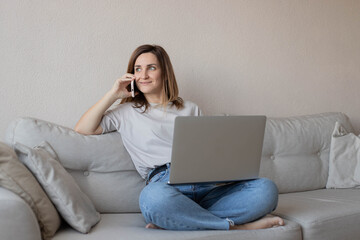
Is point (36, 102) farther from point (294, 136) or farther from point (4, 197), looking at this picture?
point (294, 136)

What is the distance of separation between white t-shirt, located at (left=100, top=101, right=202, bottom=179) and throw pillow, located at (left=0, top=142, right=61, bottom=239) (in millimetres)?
583

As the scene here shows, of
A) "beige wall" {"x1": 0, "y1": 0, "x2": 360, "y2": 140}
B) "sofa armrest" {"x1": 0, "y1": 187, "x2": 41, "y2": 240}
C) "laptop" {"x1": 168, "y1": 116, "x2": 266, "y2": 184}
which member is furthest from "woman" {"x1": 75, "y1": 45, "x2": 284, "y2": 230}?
"sofa armrest" {"x1": 0, "y1": 187, "x2": 41, "y2": 240}

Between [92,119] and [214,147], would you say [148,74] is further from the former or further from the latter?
[214,147]

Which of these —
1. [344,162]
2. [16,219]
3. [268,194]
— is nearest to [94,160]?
[16,219]

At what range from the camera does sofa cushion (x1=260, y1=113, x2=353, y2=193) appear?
8.21 ft

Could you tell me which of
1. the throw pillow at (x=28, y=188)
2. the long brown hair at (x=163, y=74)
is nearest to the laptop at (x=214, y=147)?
the throw pillow at (x=28, y=188)

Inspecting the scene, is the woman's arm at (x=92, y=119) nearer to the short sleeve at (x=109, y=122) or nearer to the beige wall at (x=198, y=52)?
the short sleeve at (x=109, y=122)

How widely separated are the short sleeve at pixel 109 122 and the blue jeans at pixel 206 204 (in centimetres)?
35

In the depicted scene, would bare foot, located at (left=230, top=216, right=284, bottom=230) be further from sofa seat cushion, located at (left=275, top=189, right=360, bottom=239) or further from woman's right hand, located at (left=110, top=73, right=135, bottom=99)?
woman's right hand, located at (left=110, top=73, right=135, bottom=99)

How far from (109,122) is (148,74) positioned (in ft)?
1.02

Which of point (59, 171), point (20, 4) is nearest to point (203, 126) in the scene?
point (59, 171)

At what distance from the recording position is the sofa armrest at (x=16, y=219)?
133cm

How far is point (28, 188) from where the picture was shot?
1496 millimetres

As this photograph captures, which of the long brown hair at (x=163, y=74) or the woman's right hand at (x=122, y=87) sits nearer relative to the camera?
the woman's right hand at (x=122, y=87)
